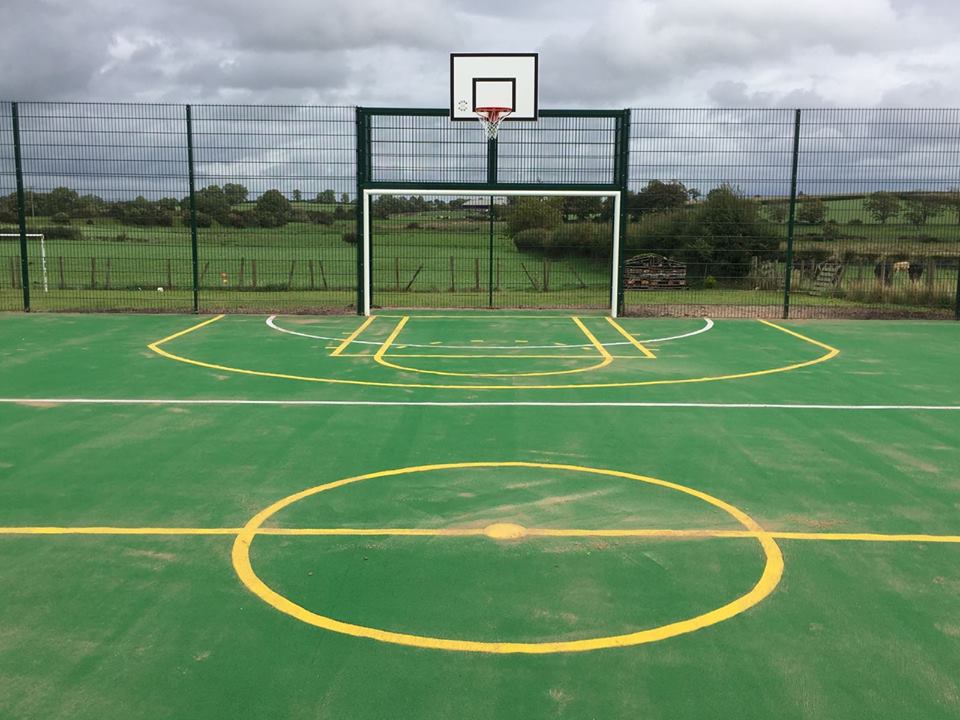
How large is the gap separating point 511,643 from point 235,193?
1459 centimetres

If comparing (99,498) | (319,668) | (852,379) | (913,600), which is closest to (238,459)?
(99,498)

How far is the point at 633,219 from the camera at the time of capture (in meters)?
17.8

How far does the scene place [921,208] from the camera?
17.2m

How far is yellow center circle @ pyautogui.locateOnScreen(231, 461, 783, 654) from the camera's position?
3.90 m

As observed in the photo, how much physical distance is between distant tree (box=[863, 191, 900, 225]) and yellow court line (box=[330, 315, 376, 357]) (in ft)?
33.1

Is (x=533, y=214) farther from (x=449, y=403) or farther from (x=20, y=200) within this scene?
(x=449, y=403)

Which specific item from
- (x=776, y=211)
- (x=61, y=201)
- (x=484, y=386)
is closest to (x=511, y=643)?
(x=484, y=386)

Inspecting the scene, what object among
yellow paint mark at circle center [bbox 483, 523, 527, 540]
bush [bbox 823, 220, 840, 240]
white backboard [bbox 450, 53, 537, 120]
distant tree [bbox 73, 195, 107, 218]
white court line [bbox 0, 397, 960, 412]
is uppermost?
white backboard [bbox 450, 53, 537, 120]

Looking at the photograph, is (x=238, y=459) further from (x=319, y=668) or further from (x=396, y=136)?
(x=396, y=136)

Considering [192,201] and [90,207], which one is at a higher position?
[192,201]

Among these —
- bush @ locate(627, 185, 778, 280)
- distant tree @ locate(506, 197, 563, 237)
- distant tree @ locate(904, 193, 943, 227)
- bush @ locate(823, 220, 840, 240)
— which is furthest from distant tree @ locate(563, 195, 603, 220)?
distant tree @ locate(904, 193, 943, 227)

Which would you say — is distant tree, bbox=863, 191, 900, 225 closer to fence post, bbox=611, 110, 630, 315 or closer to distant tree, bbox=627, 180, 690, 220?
distant tree, bbox=627, 180, 690, 220

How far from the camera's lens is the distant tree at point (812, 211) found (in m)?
16.8

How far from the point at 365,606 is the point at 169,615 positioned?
98 centimetres
